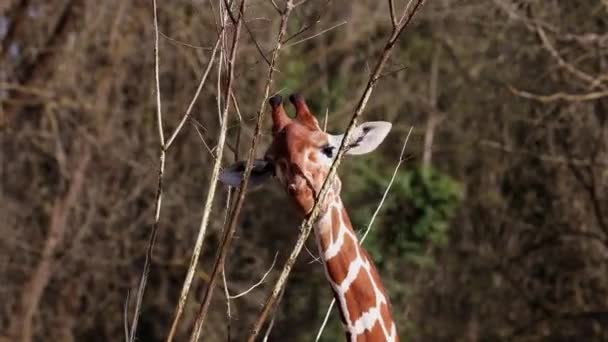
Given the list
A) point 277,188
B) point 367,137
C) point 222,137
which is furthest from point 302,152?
point 277,188

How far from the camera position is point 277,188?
11016 mm

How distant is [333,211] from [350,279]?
0.17 meters

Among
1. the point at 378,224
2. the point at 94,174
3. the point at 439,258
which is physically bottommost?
the point at 439,258

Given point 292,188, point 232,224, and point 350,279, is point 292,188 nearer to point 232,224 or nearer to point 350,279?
point 350,279

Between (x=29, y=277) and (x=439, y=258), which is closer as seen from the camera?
(x=29, y=277)

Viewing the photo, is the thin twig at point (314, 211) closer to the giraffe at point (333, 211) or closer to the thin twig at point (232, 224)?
the thin twig at point (232, 224)

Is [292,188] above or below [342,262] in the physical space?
above

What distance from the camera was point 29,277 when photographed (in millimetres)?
9469

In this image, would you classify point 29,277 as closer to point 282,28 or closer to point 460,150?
point 460,150

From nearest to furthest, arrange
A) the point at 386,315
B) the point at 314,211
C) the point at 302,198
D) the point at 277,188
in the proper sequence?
the point at 314,211
the point at 302,198
the point at 386,315
the point at 277,188

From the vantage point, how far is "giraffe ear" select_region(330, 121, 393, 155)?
2.92 meters

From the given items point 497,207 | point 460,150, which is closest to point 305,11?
point 497,207

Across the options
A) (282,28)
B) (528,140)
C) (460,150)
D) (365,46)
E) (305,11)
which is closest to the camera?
(282,28)

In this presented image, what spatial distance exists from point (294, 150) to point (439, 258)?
31.9 feet
